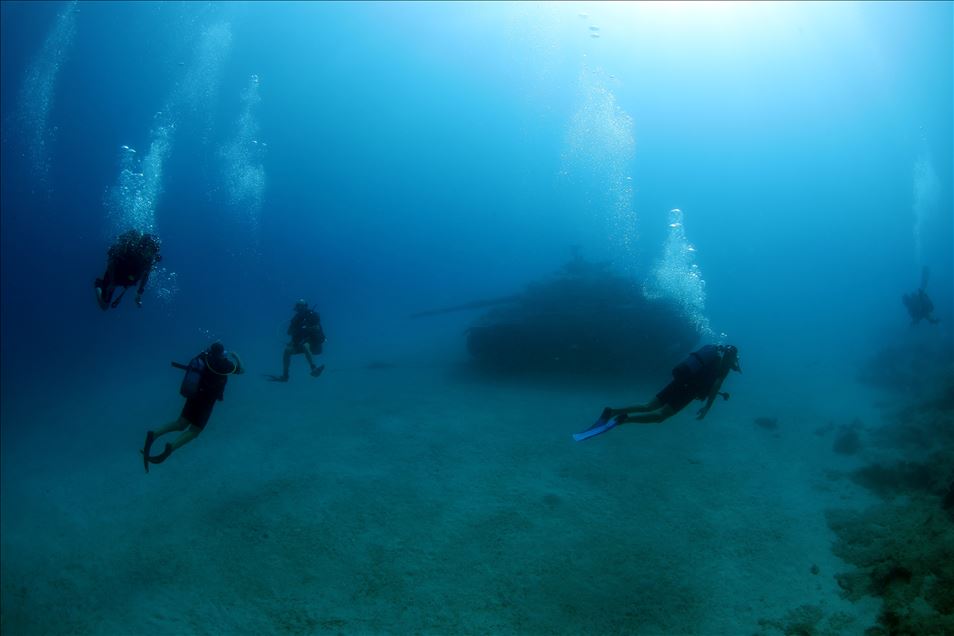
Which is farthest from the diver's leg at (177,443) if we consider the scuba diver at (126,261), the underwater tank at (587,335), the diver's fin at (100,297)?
the underwater tank at (587,335)

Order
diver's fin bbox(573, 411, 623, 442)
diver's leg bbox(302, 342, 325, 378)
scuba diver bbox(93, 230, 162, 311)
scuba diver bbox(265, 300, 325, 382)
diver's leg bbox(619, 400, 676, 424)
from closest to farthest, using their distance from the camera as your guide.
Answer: diver's fin bbox(573, 411, 623, 442)
diver's leg bbox(619, 400, 676, 424)
scuba diver bbox(93, 230, 162, 311)
diver's leg bbox(302, 342, 325, 378)
scuba diver bbox(265, 300, 325, 382)

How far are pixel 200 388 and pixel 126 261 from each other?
274 centimetres

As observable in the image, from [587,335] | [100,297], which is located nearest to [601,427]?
[100,297]

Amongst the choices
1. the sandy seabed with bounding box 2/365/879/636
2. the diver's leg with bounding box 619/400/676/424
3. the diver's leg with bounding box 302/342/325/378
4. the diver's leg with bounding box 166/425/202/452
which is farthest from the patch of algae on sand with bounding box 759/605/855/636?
the diver's leg with bounding box 302/342/325/378

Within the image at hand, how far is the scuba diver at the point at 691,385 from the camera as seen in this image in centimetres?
796

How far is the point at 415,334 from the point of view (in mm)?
36781

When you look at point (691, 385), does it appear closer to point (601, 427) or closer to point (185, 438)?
point (601, 427)

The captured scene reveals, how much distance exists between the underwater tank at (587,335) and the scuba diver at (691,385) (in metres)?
9.52

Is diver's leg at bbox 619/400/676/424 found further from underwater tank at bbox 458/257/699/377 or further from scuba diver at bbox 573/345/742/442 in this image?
underwater tank at bbox 458/257/699/377

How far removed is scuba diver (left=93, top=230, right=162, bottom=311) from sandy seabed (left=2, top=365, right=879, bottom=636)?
16.5 feet

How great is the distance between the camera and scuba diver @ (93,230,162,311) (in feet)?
27.6

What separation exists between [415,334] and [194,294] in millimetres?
74618

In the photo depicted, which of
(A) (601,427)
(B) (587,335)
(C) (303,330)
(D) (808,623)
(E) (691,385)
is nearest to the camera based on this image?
(D) (808,623)

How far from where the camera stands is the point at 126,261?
8.42 m
